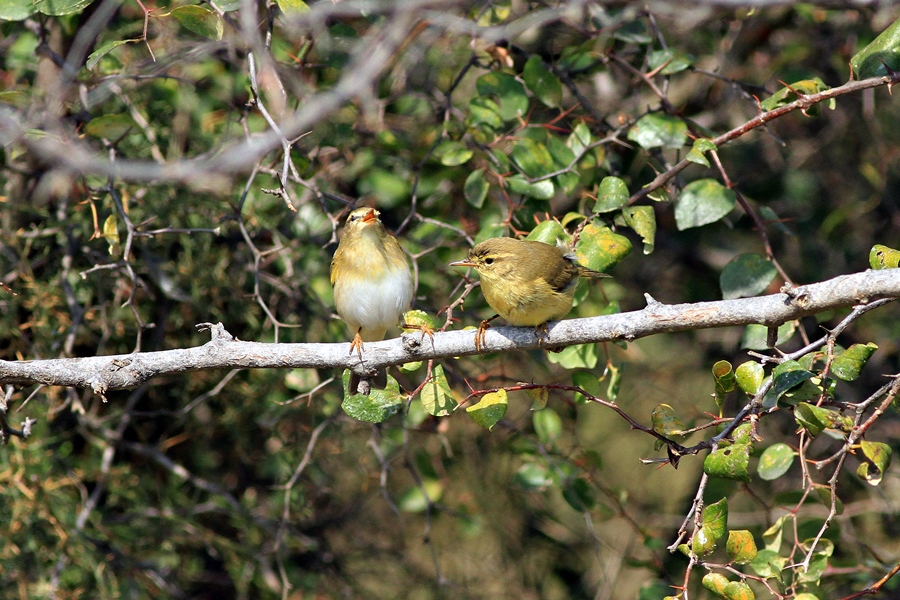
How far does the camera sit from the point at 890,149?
17.2ft

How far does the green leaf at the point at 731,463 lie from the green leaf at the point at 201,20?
238cm

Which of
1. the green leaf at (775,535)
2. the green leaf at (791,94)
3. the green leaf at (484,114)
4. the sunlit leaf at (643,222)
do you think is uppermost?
the green leaf at (791,94)

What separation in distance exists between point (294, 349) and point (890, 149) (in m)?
4.23

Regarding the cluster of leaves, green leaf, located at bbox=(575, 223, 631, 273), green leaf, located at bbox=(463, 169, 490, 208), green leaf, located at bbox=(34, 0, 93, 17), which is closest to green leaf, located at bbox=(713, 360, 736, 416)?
the cluster of leaves

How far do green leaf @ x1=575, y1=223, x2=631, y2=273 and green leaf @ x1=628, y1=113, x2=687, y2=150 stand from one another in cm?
56

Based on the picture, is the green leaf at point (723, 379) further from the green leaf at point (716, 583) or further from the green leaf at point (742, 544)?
the green leaf at point (716, 583)

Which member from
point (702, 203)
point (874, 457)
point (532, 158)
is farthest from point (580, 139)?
point (874, 457)

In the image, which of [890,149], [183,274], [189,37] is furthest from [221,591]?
[890,149]

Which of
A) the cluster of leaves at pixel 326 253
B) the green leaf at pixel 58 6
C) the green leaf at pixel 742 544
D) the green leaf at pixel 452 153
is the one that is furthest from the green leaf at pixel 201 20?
the green leaf at pixel 742 544

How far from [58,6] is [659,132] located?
8.22ft

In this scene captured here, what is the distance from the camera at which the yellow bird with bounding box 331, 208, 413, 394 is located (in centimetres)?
374

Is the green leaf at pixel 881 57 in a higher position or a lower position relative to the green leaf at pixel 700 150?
higher

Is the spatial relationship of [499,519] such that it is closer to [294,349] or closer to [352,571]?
[352,571]

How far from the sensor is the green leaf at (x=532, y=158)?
11.9 feet
